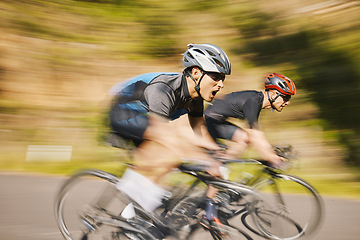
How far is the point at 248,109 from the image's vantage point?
4.18 metres

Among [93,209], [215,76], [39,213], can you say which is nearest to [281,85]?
[215,76]

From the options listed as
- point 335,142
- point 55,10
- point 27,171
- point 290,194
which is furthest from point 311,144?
point 55,10

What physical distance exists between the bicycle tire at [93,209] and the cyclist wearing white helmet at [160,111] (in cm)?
21

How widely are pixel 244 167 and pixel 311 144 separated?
363cm

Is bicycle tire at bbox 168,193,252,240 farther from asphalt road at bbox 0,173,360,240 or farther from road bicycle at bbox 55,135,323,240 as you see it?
asphalt road at bbox 0,173,360,240

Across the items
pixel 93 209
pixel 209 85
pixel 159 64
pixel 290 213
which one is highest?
pixel 159 64

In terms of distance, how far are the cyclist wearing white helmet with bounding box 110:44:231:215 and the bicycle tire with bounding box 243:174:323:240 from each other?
3.57 ft

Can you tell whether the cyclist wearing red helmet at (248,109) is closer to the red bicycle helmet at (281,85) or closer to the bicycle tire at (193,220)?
the red bicycle helmet at (281,85)

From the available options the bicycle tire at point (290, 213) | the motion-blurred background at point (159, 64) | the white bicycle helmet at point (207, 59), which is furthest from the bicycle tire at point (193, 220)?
the motion-blurred background at point (159, 64)

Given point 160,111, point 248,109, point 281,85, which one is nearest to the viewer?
point 160,111

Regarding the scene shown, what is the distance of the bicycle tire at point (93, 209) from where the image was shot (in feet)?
10.1

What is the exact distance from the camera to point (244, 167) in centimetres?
399

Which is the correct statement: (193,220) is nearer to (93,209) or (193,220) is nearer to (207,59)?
(93,209)

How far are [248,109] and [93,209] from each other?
194 cm
